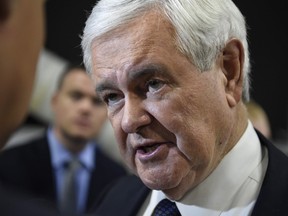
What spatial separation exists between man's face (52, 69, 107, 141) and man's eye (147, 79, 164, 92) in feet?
8.25

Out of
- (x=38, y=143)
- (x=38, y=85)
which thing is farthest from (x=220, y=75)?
(x=38, y=85)

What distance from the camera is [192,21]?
144 cm

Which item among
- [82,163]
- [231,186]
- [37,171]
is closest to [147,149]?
[231,186]

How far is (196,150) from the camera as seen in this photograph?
1438mm

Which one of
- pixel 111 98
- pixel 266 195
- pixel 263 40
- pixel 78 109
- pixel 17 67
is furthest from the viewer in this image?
pixel 263 40

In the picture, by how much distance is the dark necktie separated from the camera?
1559mm

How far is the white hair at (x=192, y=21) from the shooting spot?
1434 mm

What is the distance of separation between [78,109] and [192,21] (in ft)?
8.69

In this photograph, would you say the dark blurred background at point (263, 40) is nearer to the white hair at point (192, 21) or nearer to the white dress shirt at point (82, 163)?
the white dress shirt at point (82, 163)

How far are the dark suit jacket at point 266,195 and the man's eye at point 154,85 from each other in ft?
1.14

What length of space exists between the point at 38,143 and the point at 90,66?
2286mm

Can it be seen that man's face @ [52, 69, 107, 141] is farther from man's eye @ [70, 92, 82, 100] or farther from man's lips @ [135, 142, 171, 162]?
A: man's lips @ [135, 142, 171, 162]

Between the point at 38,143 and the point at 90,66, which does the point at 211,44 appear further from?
the point at 38,143

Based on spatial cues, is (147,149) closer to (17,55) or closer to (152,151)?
(152,151)
